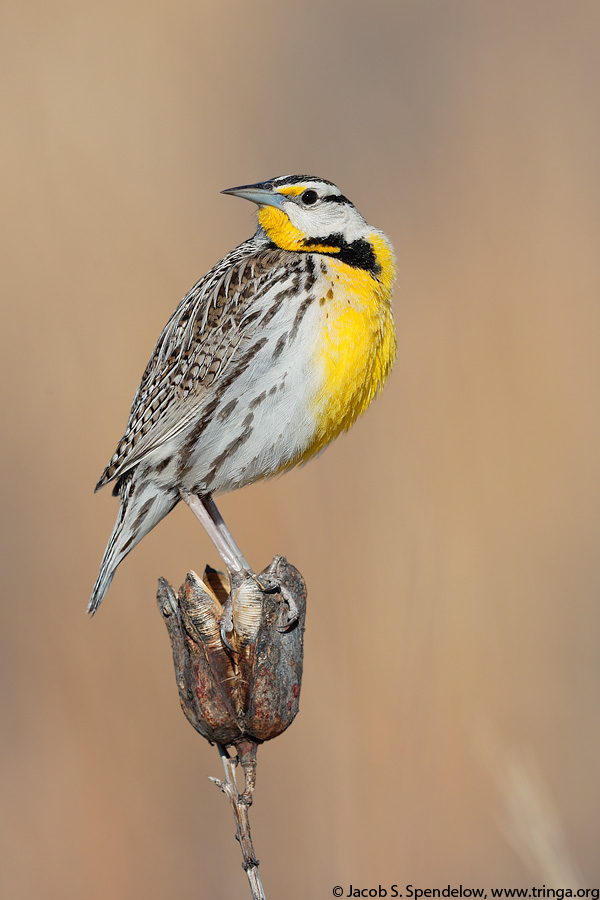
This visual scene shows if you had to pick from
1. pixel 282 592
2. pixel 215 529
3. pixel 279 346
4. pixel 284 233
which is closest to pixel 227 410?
pixel 279 346

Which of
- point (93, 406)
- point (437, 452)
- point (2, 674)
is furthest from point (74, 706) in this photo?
point (437, 452)

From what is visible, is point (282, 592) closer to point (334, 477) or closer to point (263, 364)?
point (263, 364)

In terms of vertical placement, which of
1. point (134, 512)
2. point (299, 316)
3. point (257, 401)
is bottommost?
point (134, 512)

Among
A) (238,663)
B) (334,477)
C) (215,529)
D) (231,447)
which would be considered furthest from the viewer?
(334,477)

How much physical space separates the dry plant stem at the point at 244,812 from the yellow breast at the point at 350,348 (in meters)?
0.82

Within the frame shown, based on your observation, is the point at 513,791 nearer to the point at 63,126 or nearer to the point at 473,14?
the point at 63,126

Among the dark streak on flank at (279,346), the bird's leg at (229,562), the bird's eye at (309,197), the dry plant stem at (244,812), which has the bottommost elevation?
the dry plant stem at (244,812)

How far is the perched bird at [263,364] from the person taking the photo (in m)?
2.24

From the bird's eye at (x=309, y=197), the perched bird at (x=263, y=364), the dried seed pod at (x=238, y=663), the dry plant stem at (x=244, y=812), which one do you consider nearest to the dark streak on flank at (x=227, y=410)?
the perched bird at (x=263, y=364)

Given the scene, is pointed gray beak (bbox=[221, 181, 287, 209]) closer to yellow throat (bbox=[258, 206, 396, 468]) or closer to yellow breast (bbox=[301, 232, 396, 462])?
yellow throat (bbox=[258, 206, 396, 468])

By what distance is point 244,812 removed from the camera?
1573mm

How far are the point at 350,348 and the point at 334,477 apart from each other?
148cm

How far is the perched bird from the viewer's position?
7.34ft

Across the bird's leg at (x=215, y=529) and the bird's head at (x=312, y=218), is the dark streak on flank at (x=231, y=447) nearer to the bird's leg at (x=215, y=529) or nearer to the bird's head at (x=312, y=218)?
the bird's leg at (x=215, y=529)
